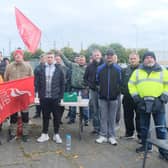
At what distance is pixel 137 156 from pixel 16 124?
8.38 feet

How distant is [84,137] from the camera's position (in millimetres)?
6566

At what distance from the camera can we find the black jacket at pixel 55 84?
592 cm

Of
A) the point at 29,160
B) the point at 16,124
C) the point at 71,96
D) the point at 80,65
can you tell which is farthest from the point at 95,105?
the point at 29,160

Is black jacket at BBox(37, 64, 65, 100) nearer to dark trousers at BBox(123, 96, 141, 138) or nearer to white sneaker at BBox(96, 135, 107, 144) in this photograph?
white sneaker at BBox(96, 135, 107, 144)

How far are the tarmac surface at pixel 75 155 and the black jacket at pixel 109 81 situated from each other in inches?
39.6

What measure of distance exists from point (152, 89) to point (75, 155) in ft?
5.78

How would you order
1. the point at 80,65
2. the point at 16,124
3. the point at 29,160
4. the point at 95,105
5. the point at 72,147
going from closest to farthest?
the point at 29,160 < the point at 72,147 < the point at 16,124 < the point at 95,105 < the point at 80,65

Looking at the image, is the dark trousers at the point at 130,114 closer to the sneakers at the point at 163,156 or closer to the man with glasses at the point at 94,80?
the man with glasses at the point at 94,80

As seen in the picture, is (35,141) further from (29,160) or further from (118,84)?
(118,84)

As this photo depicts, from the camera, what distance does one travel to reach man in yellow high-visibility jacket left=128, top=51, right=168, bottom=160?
198 inches

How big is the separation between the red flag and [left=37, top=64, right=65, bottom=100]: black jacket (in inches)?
99.2

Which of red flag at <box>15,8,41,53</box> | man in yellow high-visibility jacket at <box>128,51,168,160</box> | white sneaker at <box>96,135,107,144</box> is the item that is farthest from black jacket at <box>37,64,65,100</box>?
red flag at <box>15,8,41,53</box>

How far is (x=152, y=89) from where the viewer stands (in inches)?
199

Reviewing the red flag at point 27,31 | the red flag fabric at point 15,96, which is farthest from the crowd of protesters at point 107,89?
the red flag at point 27,31
